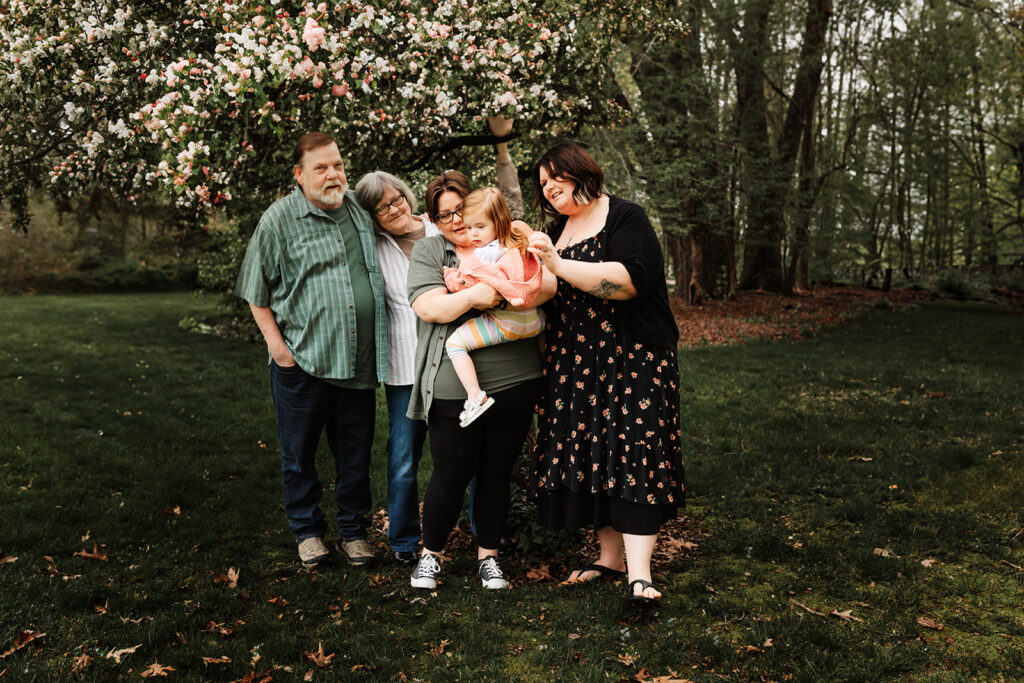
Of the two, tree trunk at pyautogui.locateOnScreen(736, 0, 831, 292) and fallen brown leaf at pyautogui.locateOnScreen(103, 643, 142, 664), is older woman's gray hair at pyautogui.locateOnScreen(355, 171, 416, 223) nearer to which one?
fallen brown leaf at pyautogui.locateOnScreen(103, 643, 142, 664)

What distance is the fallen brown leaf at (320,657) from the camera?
9.53 ft

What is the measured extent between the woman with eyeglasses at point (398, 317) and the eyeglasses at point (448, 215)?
0.41 m

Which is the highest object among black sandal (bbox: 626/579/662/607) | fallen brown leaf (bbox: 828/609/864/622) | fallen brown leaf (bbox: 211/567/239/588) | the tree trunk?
the tree trunk

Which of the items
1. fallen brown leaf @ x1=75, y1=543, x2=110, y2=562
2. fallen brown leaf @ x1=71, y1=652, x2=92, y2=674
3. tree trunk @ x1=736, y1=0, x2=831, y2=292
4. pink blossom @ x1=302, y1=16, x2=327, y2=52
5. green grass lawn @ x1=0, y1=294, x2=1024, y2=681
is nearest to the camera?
fallen brown leaf @ x1=71, y1=652, x2=92, y2=674

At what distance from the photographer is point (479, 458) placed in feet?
10.9

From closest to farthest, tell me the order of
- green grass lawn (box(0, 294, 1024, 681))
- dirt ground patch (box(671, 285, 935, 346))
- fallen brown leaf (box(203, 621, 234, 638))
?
green grass lawn (box(0, 294, 1024, 681)) < fallen brown leaf (box(203, 621, 234, 638)) < dirt ground patch (box(671, 285, 935, 346))

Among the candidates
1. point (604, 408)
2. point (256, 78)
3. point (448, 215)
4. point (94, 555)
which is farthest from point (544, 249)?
point (94, 555)

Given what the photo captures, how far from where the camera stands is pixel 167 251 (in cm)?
1969

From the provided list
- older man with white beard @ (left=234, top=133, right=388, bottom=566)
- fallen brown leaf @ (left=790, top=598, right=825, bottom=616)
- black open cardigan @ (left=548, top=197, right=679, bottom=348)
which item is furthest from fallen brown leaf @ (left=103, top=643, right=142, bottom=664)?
fallen brown leaf @ (left=790, top=598, right=825, bottom=616)

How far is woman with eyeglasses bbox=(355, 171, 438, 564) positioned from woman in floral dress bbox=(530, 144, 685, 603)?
77cm

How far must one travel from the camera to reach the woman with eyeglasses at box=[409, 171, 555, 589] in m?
3.09

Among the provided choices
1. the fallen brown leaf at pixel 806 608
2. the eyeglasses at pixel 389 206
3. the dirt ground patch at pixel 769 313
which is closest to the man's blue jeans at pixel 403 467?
the eyeglasses at pixel 389 206

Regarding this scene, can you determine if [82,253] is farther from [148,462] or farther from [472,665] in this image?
[472,665]

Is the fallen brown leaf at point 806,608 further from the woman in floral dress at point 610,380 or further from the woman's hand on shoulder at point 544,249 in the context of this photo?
the woman's hand on shoulder at point 544,249
